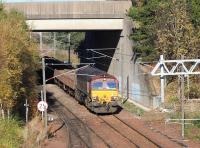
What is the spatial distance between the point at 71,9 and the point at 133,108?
1271cm

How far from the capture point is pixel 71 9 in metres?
54.1

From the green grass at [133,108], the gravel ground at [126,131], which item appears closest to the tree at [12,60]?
the gravel ground at [126,131]

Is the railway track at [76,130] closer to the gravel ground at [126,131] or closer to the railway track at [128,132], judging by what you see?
the gravel ground at [126,131]

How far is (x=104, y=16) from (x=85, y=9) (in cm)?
194

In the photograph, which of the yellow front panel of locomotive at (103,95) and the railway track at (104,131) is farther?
the yellow front panel of locomotive at (103,95)

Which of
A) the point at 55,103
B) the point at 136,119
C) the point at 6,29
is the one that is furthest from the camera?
the point at 55,103

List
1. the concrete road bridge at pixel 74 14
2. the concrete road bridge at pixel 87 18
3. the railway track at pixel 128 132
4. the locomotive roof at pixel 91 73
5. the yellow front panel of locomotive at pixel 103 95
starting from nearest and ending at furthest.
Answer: the railway track at pixel 128 132 < the yellow front panel of locomotive at pixel 103 95 < the locomotive roof at pixel 91 73 < the concrete road bridge at pixel 87 18 < the concrete road bridge at pixel 74 14

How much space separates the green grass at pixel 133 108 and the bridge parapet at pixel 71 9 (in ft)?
Result: 30.8

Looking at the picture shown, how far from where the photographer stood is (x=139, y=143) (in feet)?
105

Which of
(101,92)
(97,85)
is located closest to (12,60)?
(97,85)

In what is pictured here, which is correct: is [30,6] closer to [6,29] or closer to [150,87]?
[150,87]

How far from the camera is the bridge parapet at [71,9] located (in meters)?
53.6

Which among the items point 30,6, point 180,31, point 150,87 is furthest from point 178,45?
point 30,6

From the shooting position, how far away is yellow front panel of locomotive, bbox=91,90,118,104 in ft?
143
